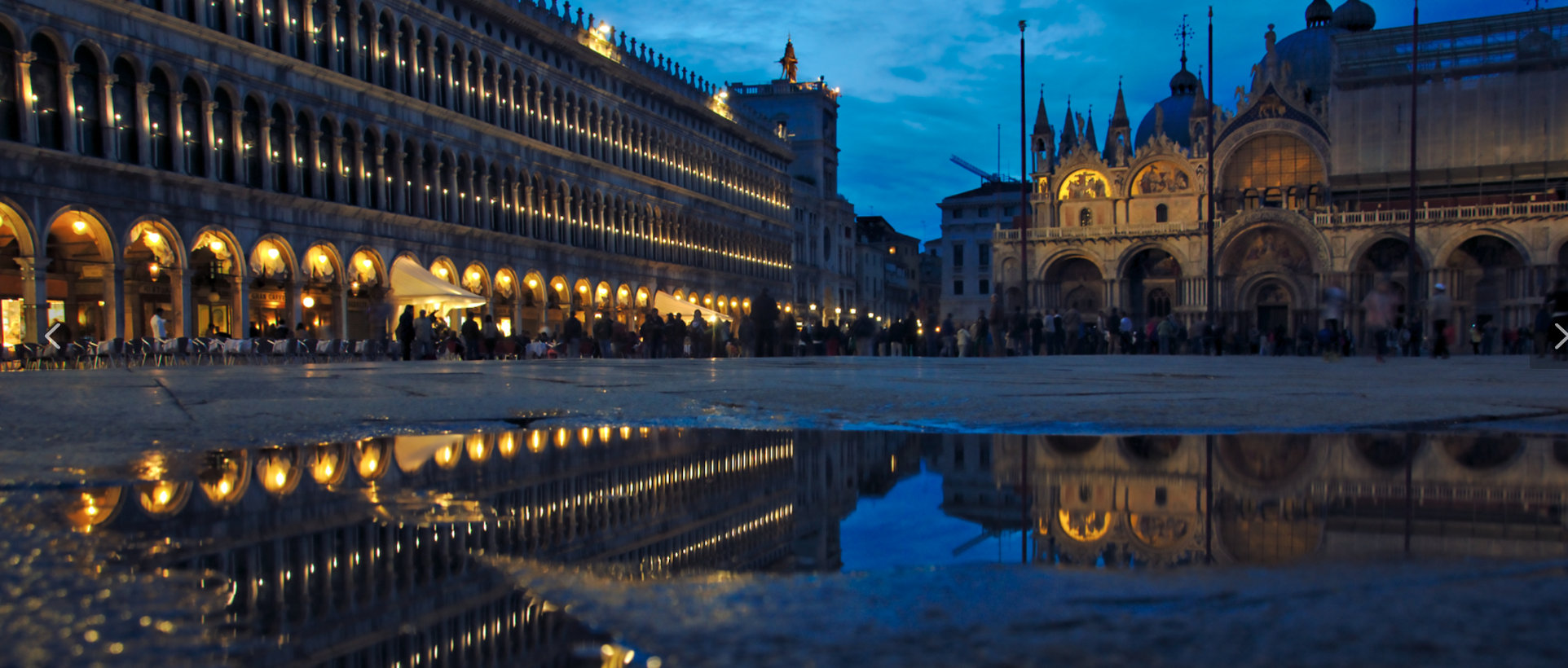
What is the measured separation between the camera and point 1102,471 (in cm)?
289

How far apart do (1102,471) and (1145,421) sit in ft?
5.68

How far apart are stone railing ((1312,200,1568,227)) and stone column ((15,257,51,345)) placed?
161ft

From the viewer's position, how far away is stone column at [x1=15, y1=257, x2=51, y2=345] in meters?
20.2

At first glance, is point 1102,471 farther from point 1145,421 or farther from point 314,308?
point 314,308

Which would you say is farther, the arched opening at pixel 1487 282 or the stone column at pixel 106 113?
the arched opening at pixel 1487 282

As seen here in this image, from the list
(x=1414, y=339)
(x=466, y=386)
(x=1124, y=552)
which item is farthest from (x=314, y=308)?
(x=1414, y=339)

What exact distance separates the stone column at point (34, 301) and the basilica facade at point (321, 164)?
5cm

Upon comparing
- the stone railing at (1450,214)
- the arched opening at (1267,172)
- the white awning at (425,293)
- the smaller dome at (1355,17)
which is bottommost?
the white awning at (425,293)

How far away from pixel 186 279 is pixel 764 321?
13203 mm

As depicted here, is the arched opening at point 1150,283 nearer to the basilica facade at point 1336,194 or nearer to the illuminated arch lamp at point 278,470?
the basilica facade at point 1336,194

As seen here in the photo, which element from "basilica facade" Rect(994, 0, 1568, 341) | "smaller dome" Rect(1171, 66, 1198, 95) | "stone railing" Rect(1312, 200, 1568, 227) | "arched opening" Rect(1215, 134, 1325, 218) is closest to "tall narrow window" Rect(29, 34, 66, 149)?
"basilica facade" Rect(994, 0, 1568, 341)

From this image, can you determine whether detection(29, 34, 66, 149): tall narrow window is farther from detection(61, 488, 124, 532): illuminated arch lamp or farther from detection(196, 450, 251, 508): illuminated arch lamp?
A: detection(61, 488, 124, 532): illuminated arch lamp

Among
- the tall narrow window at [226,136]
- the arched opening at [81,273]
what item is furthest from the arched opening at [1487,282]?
the arched opening at [81,273]

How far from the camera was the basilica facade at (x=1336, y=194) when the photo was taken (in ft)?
151
